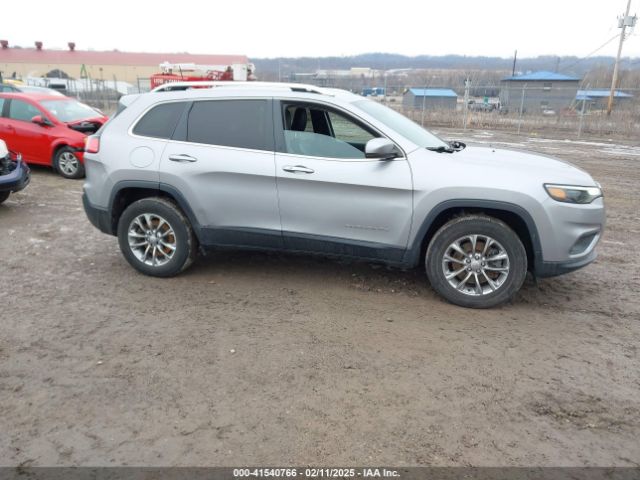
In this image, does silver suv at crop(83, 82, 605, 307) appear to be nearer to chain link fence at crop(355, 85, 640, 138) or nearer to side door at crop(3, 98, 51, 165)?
side door at crop(3, 98, 51, 165)

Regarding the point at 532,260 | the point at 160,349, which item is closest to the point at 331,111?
the point at 532,260

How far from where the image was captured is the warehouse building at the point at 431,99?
29.9 m

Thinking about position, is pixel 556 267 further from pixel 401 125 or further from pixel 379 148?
pixel 401 125

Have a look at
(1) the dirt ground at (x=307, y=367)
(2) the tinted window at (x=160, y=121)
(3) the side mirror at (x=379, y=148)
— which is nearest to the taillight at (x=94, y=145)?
(2) the tinted window at (x=160, y=121)

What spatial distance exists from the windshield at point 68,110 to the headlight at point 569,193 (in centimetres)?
929

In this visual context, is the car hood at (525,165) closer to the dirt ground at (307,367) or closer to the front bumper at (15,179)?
the dirt ground at (307,367)

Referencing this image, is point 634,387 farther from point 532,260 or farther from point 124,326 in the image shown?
point 124,326

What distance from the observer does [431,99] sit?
3206 centimetres

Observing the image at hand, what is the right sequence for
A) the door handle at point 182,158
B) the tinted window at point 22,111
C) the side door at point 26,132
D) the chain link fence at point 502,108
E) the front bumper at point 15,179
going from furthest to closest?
the chain link fence at point 502,108
the tinted window at point 22,111
the side door at point 26,132
the front bumper at point 15,179
the door handle at point 182,158

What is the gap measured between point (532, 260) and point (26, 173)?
7.16 metres

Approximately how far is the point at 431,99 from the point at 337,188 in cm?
2964

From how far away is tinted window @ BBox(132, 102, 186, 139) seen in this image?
495 cm

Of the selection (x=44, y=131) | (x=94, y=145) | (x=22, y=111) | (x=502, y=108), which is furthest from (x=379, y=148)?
(x=502, y=108)

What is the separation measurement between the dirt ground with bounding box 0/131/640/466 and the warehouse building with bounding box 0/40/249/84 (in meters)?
Result: 53.3
